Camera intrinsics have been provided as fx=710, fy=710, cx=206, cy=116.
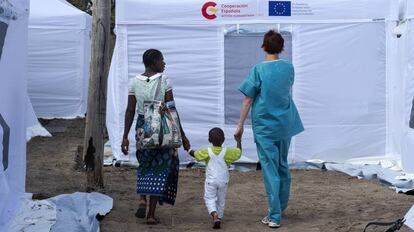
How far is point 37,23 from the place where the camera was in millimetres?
15609

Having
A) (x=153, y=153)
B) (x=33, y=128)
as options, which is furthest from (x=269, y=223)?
(x=33, y=128)

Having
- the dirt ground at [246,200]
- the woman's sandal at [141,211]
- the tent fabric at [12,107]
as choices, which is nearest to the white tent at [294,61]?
the dirt ground at [246,200]

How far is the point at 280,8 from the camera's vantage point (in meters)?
9.41

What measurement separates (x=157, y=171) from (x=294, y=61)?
13.2 feet

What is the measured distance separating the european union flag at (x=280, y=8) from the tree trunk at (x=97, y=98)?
276 cm

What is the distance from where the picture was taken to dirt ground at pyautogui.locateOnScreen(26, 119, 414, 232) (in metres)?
6.14

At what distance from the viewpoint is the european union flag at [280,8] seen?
30.8ft

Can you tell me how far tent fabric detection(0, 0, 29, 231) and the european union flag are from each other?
212 inches

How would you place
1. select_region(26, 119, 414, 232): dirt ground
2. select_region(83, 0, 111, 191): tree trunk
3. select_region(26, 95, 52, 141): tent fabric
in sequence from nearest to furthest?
select_region(26, 119, 414, 232): dirt ground
select_region(83, 0, 111, 191): tree trunk
select_region(26, 95, 52, 141): tent fabric

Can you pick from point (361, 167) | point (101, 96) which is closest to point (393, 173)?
point (361, 167)

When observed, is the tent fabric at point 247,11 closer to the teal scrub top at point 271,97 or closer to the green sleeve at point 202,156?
the teal scrub top at point 271,97

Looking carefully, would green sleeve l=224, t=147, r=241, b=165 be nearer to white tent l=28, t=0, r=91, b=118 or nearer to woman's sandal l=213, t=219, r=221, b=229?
woman's sandal l=213, t=219, r=221, b=229

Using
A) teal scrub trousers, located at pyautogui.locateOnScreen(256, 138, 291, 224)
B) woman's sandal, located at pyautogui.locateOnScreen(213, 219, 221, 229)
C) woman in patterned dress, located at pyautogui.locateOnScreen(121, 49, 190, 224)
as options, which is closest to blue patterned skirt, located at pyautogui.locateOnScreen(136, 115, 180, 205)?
woman in patterned dress, located at pyautogui.locateOnScreen(121, 49, 190, 224)

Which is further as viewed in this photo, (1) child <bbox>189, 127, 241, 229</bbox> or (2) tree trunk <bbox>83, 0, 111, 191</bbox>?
(2) tree trunk <bbox>83, 0, 111, 191</bbox>
